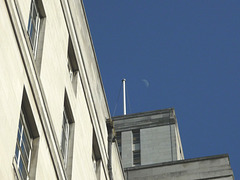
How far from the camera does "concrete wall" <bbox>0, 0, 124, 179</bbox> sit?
2125 cm

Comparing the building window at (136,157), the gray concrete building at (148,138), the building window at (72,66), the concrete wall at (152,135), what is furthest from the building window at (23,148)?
the building window at (136,157)

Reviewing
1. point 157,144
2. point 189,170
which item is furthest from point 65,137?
point 157,144

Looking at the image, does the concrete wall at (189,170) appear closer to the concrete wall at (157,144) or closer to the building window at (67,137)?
the concrete wall at (157,144)

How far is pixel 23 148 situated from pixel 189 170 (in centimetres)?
2663

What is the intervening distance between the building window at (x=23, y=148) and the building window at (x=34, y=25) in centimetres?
313

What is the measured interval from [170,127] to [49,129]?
44.2 metres

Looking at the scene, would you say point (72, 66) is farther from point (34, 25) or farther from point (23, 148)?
point (23, 148)

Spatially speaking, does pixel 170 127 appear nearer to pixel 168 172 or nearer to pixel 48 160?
pixel 168 172

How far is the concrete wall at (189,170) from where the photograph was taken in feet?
156

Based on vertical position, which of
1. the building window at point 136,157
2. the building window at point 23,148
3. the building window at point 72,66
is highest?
the building window at point 136,157

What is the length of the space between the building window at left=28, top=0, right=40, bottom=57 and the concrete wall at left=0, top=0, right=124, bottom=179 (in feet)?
0.90

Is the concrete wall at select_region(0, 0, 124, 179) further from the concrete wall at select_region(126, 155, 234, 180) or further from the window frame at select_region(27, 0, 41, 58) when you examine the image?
the concrete wall at select_region(126, 155, 234, 180)

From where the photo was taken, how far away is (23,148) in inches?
894

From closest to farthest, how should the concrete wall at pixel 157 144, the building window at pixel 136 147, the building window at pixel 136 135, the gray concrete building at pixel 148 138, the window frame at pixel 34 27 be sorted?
the window frame at pixel 34 27 < the gray concrete building at pixel 148 138 < the concrete wall at pixel 157 144 < the building window at pixel 136 147 < the building window at pixel 136 135
